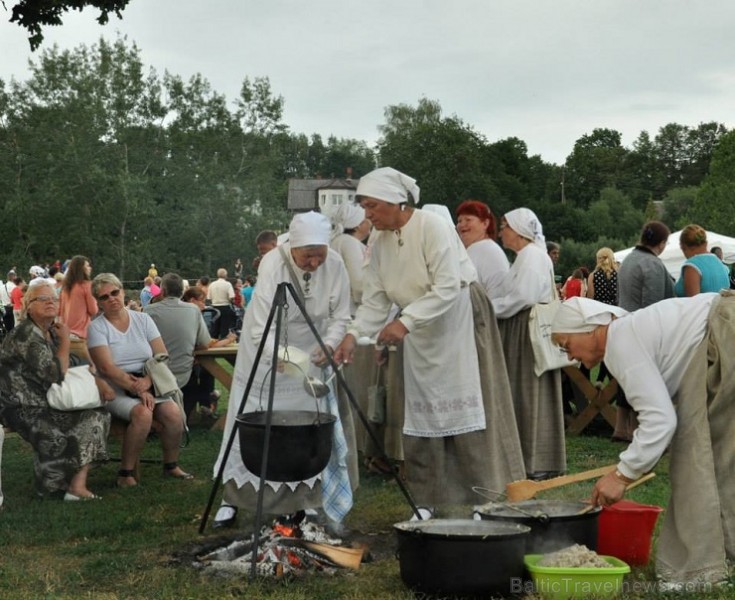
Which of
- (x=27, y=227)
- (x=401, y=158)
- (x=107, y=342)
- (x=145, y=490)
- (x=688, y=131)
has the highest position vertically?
(x=688, y=131)

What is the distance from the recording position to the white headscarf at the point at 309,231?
5789 mm

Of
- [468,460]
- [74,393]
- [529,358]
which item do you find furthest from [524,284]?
[74,393]

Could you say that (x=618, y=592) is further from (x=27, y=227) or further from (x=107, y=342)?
(x=27, y=227)

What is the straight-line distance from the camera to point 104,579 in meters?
5.15

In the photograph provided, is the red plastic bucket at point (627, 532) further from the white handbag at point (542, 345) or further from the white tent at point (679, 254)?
the white tent at point (679, 254)

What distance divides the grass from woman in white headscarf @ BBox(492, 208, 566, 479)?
0.53 meters

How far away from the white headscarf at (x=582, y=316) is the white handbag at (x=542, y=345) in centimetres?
292

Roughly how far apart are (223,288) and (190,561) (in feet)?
48.0

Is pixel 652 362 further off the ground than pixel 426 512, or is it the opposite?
pixel 652 362

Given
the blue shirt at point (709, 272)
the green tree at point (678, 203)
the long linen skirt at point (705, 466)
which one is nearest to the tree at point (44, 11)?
the long linen skirt at point (705, 466)

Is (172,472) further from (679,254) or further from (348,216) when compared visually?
(679,254)

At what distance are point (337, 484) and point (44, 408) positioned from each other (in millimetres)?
2536

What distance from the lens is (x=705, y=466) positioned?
4.47 meters

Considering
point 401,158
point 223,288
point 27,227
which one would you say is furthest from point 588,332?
point 401,158
